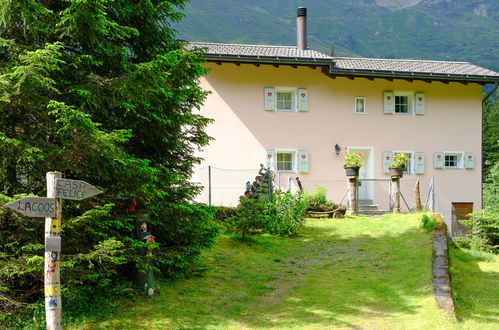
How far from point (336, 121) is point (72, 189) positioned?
46.5ft

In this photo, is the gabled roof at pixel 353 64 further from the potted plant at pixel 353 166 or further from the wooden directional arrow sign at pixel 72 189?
the wooden directional arrow sign at pixel 72 189

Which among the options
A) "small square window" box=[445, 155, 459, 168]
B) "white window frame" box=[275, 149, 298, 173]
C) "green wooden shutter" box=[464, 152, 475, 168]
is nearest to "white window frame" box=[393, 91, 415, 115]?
"small square window" box=[445, 155, 459, 168]

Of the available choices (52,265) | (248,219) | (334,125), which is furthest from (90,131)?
(334,125)

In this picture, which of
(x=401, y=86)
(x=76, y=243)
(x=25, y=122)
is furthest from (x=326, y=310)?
(x=401, y=86)

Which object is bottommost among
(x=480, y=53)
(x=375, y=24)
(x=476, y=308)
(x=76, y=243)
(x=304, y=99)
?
(x=476, y=308)

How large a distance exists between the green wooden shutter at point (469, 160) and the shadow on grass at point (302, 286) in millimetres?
8655

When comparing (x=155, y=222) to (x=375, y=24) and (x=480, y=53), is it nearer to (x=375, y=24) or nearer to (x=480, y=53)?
(x=480, y=53)

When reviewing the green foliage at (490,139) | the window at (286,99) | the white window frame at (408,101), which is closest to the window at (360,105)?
the white window frame at (408,101)

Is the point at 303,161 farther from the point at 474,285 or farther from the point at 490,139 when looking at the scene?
the point at 490,139

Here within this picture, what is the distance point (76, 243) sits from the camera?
19.5 ft

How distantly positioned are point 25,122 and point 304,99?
1289cm

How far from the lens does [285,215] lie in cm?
1199

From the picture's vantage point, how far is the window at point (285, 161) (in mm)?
17703

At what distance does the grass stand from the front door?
6071 millimetres
